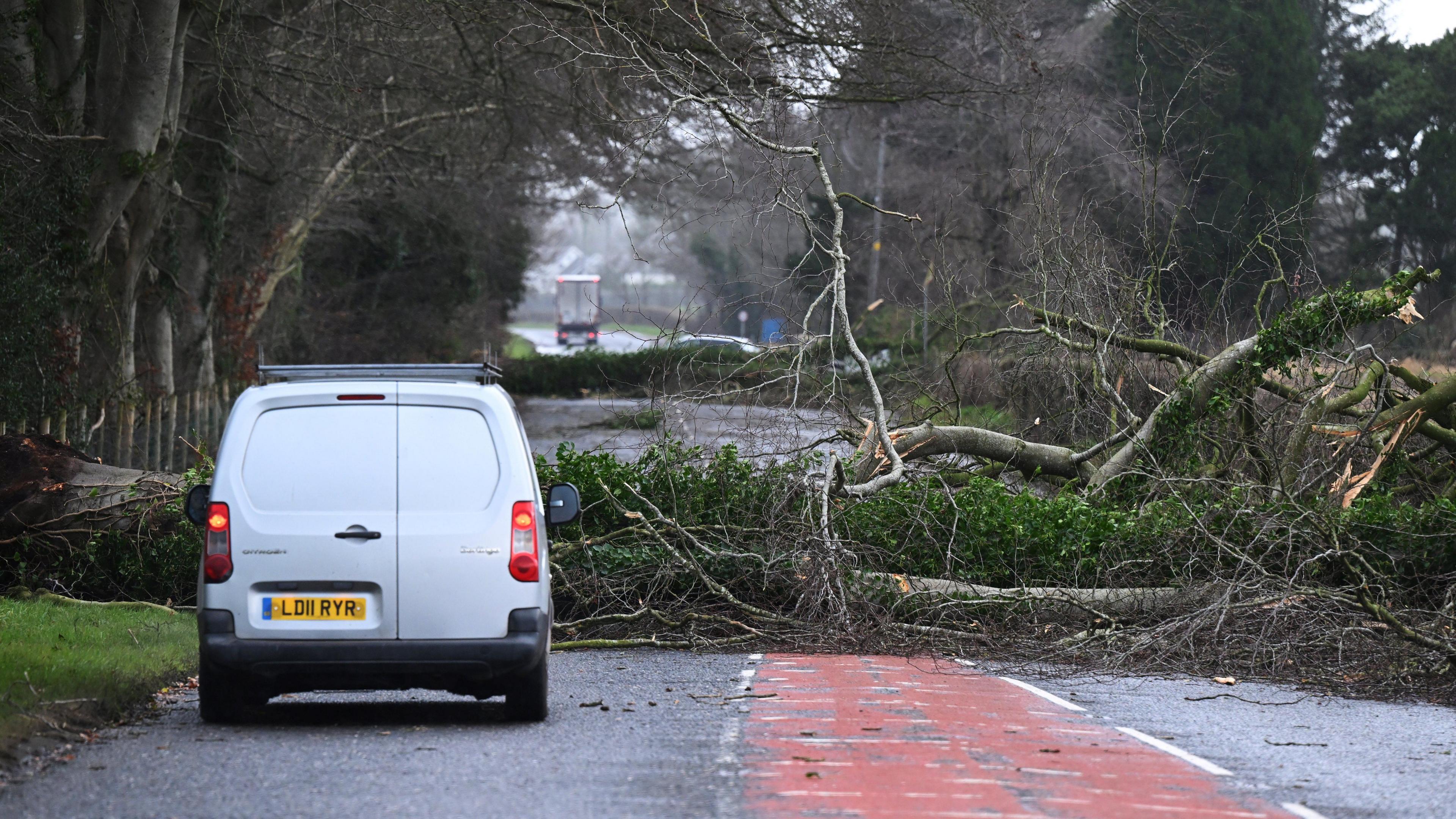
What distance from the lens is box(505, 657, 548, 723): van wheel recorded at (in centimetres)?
816

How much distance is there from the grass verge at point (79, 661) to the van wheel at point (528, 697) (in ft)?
6.86

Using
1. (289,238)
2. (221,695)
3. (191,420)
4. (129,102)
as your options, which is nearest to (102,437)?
(129,102)

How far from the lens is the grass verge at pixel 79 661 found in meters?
7.68

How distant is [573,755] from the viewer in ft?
24.0

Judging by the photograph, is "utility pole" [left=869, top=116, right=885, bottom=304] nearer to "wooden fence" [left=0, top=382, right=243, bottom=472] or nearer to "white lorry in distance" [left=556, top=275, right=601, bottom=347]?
"wooden fence" [left=0, top=382, right=243, bottom=472]

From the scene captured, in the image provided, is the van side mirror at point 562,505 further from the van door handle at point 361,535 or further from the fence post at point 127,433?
the fence post at point 127,433

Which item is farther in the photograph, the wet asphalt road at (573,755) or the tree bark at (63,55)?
the tree bark at (63,55)

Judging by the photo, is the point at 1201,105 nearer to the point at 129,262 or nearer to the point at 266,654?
the point at 129,262

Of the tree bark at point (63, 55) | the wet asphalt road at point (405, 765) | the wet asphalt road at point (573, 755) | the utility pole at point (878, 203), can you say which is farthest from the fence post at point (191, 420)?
the utility pole at point (878, 203)

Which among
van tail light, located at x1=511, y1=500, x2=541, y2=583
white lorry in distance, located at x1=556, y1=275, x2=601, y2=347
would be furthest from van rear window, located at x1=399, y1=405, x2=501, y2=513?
white lorry in distance, located at x1=556, y1=275, x2=601, y2=347

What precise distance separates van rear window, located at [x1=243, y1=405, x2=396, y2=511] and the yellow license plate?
0.45 m

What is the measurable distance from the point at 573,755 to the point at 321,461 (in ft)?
6.49

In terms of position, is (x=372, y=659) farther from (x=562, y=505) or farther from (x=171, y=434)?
(x=171, y=434)

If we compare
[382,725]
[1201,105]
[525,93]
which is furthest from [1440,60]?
[382,725]
